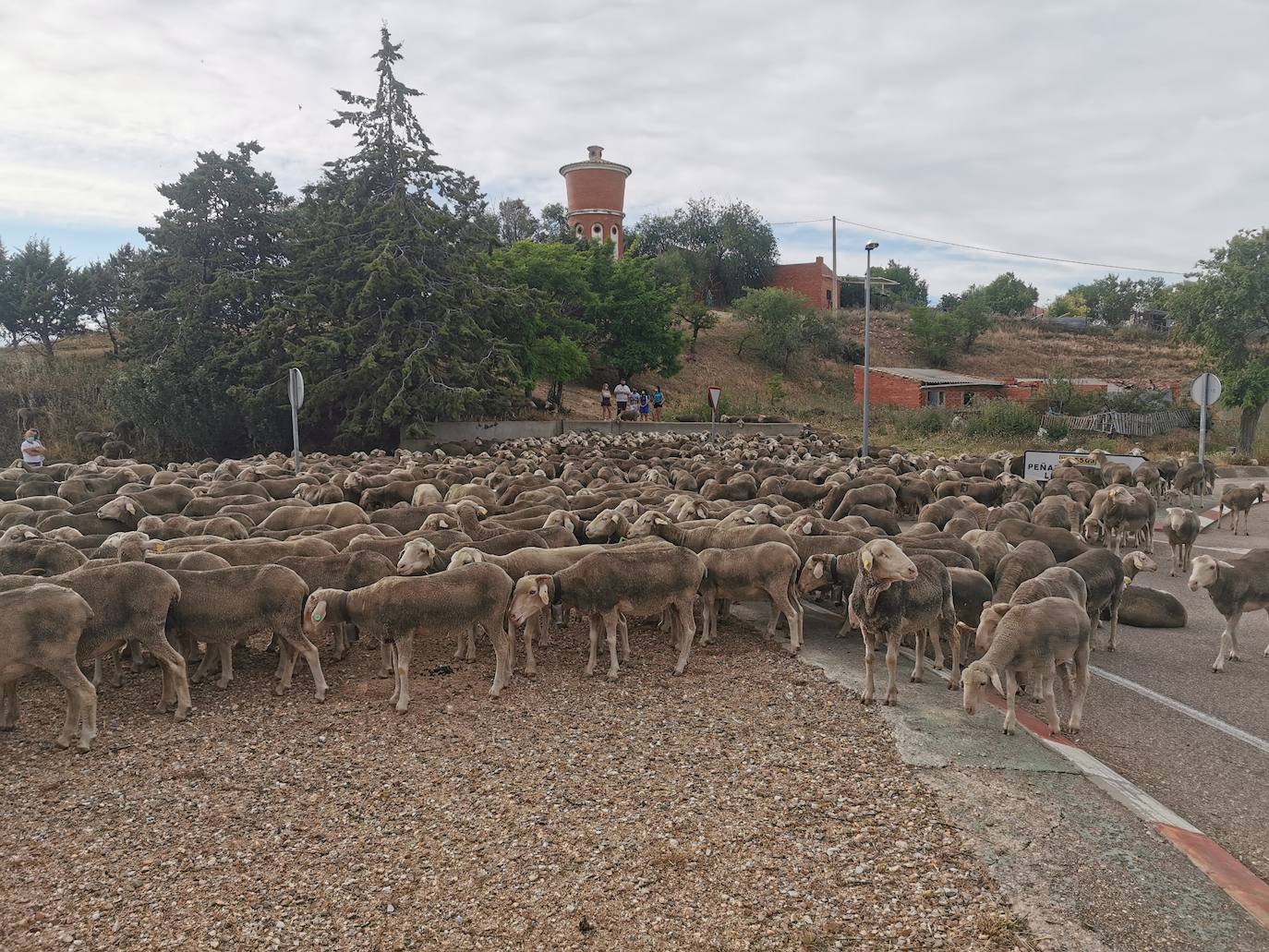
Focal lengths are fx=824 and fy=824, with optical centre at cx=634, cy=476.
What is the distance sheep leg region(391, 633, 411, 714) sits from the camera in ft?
24.3

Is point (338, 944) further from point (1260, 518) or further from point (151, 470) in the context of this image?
point (1260, 518)

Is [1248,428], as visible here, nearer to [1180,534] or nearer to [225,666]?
[1180,534]

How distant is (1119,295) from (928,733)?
111 metres

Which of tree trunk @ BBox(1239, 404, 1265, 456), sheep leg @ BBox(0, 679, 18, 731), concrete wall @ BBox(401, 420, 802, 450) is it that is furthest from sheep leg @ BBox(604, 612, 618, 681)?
tree trunk @ BBox(1239, 404, 1265, 456)

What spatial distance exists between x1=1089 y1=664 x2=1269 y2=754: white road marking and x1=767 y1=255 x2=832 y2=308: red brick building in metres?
73.9

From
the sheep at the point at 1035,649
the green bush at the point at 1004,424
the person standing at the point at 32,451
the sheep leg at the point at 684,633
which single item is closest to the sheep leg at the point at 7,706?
the sheep leg at the point at 684,633

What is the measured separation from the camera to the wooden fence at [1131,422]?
40469mm

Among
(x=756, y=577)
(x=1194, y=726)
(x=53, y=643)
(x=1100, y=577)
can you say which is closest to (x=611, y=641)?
(x=756, y=577)

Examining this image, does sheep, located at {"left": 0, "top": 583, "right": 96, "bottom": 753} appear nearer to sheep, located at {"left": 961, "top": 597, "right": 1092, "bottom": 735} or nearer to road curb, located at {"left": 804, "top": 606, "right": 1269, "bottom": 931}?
sheep, located at {"left": 961, "top": 597, "right": 1092, "bottom": 735}

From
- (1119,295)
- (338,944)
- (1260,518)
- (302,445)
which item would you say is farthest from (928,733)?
(1119,295)

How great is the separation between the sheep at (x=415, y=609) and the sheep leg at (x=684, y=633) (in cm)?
179

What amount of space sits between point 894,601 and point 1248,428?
113ft

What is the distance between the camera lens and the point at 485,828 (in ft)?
17.6

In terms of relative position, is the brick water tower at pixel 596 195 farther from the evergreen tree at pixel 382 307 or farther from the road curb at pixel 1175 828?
the road curb at pixel 1175 828
